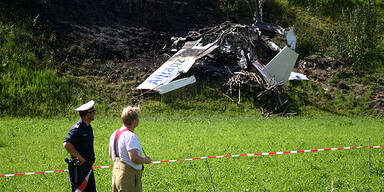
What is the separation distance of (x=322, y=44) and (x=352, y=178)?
20.1m

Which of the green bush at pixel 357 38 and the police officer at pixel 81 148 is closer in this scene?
the police officer at pixel 81 148

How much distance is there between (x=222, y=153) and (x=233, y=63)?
12504 mm

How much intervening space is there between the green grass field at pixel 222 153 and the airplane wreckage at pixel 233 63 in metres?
2.58

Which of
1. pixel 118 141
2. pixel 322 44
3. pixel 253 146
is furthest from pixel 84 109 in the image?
pixel 322 44

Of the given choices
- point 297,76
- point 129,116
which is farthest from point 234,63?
point 129,116

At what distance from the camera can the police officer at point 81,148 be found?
628 centimetres

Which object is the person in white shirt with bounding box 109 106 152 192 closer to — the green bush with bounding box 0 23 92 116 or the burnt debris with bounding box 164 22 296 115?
the green bush with bounding box 0 23 92 116

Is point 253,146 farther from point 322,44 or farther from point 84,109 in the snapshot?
point 322,44

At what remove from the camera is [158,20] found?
2681 cm

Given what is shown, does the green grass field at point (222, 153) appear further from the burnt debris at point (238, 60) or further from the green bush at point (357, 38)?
the green bush at point (357, 38)

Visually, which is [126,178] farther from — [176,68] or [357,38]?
[357,38]

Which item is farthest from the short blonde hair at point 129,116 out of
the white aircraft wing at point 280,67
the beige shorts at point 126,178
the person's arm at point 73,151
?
the white aircraft wing at point 280,67

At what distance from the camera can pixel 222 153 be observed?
11.4 m

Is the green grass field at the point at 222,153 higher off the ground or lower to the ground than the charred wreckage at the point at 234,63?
lower
